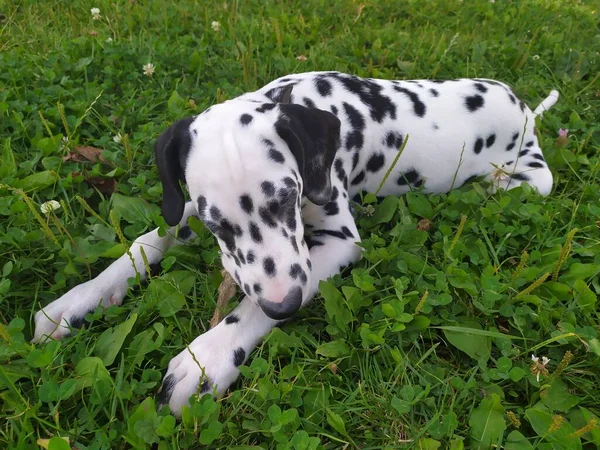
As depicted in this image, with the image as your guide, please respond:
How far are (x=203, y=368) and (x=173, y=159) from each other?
45.4 inches

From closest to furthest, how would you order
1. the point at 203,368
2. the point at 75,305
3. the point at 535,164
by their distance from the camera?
the point at 203,368 → the point at 75,305 → the point at 535,164

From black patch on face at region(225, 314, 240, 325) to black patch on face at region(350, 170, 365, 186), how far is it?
1.50 meters

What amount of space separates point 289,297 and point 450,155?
2.06 metres

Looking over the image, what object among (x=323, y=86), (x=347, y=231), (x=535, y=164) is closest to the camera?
(x=347, y=231)

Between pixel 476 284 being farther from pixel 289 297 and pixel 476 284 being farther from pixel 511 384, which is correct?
pixel 289 297

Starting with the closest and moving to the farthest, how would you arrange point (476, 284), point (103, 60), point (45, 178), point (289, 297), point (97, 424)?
point (97, 424) → point (289, 297) → point (476, 284) → point (45, 178) → point (103, 60)

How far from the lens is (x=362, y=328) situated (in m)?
2.75

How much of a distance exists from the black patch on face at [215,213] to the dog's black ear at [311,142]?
554 millimetres

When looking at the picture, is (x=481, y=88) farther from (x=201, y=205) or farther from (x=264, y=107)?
(x=201, y=205)

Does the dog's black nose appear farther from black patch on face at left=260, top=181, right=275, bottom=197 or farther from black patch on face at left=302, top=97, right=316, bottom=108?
black patch on face at left=302, top=97, right=316, bottom=108

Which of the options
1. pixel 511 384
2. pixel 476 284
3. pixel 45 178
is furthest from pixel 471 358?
pixel 45 178

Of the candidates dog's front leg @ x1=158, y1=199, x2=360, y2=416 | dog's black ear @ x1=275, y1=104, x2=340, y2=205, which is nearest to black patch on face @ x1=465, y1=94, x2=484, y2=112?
dog's black ear @ x1=275, y1=104, x2=340, y2=205

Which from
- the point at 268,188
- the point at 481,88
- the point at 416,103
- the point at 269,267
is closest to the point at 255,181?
the point at 268,188

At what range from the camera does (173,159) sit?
283 cm
